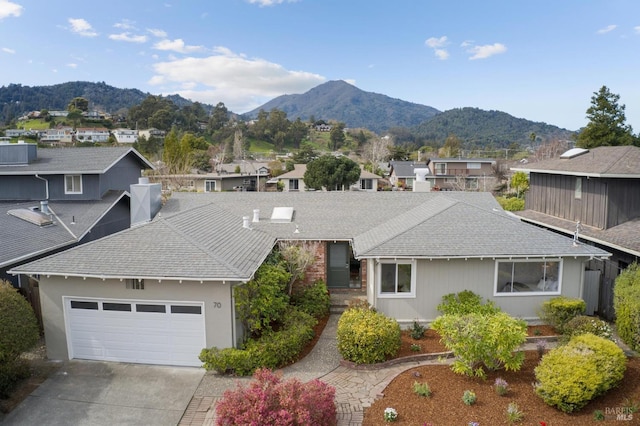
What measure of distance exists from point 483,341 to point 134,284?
869cm

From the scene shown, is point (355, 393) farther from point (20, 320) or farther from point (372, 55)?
point (372, 55)

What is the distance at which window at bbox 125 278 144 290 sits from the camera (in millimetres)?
10492

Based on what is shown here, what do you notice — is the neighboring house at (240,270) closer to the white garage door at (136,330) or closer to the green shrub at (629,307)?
the white garage door at (136,330)

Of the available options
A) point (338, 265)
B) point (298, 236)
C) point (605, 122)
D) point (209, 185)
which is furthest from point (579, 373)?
point (209, 185)

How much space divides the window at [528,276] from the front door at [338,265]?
578 cm

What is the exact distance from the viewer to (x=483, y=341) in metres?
8.67

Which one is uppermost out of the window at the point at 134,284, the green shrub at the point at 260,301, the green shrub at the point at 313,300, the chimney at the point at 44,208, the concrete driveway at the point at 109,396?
the chimney at the point at 44,208

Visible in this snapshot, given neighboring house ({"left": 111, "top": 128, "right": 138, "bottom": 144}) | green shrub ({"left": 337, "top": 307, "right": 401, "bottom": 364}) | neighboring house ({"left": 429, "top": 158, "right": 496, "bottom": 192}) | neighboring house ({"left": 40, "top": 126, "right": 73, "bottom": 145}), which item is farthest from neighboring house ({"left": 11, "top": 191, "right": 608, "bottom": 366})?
neighboring house ({"left": 40, "top": 126, "right": 73, "bottom": 145})

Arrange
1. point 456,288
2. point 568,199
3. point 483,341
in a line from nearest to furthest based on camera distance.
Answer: point 483,341
point 456,288
point 568,199

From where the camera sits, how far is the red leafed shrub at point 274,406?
6.81 meters

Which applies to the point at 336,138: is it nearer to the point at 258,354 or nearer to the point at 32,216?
the point at 32,216

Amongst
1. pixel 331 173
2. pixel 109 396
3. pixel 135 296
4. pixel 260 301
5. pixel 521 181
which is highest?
pixel 331 173

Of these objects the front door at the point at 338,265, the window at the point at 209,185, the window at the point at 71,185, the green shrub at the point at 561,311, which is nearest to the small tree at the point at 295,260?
the front door at the point at 338,265

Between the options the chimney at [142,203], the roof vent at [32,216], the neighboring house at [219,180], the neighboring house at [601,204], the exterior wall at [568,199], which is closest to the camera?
the neighboring house at [601,204]
